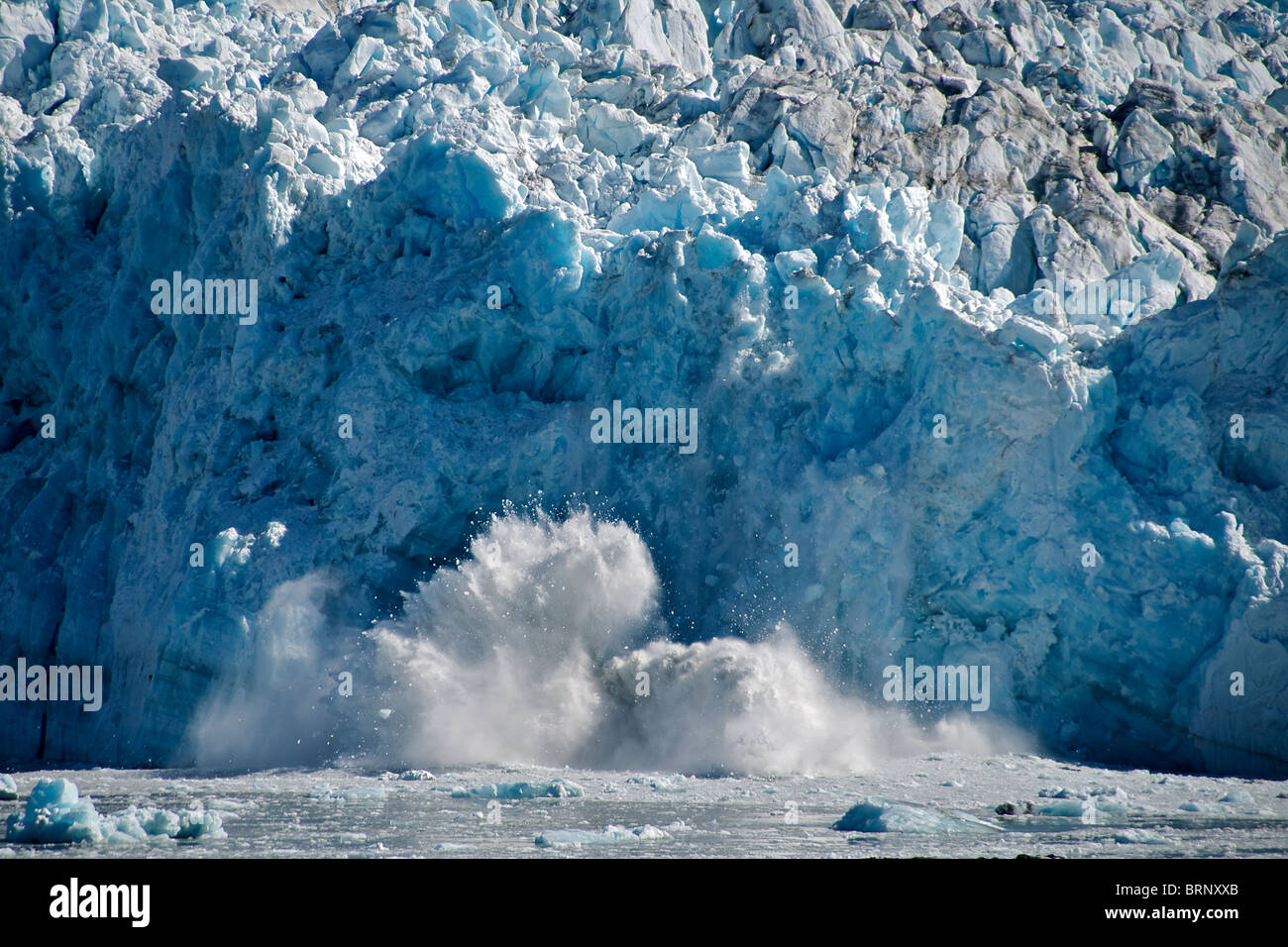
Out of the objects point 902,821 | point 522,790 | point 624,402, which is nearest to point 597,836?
point 902,821

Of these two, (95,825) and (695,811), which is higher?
(95,825)

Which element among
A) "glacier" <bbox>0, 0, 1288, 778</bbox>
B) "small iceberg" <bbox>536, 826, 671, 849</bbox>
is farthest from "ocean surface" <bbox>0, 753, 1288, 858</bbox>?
"glacier" <bbox>0, 0, 1288, 778</bbox>

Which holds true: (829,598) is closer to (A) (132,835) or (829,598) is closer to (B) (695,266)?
(B) (695,266)

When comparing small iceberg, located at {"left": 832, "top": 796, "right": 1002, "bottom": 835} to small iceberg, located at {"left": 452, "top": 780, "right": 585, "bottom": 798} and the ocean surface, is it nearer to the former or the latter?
the ocean surface

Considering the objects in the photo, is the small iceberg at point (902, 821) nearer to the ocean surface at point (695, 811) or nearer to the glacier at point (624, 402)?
the ocean surface at point (695, 811)

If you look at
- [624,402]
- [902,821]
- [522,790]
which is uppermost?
[624,402]

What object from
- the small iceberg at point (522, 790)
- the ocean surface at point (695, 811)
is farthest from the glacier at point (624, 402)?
the small iceberg at point (522, 790)

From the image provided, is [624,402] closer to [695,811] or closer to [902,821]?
[695,811]
